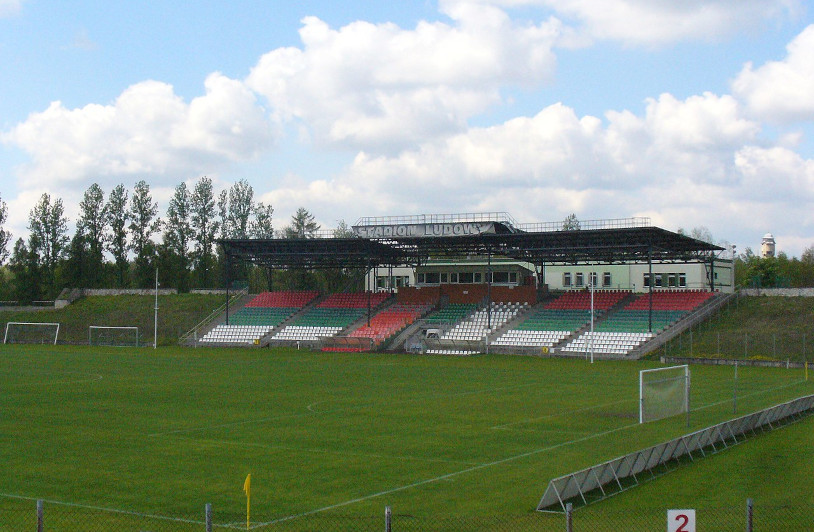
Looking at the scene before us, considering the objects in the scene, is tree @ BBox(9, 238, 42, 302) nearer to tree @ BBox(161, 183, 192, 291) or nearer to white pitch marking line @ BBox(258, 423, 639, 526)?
tree @ BBox(161, 183, 192, 291)

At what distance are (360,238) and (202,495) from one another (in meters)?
56.6

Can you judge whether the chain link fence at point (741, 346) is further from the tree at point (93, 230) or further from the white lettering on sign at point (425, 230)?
the tree at point (93, 230)

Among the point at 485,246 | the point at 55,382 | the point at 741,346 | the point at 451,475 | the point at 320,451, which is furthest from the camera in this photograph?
the point at 485,246

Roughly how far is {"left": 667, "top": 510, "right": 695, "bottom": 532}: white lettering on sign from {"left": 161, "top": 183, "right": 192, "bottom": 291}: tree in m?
101

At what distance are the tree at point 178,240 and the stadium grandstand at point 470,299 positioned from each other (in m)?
22.1

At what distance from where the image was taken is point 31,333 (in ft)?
286

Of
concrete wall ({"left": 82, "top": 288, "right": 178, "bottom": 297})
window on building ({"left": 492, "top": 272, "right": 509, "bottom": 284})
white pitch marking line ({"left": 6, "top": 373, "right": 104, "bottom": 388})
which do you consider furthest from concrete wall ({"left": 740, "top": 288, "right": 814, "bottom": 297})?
concrete wall ({"left": 82, "top": 288, "right": 178, "bottom": 297})

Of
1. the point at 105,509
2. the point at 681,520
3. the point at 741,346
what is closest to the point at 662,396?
the point at 105,509

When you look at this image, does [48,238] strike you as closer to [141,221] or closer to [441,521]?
[141,221]

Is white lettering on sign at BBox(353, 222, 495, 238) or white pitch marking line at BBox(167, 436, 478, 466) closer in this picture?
white pitch marking line at BBox(167, 436, 478, 466)

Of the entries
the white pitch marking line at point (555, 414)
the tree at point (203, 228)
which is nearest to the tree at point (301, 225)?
the tree at point (203, 228)

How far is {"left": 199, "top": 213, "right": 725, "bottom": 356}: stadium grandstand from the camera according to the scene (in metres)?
68.8

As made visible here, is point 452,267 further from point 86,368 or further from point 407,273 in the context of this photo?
point 86,368

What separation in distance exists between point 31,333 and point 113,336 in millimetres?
8957
